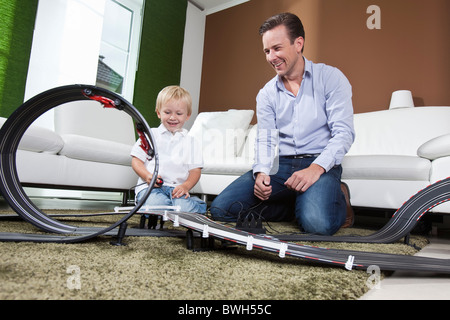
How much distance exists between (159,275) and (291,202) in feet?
3.58

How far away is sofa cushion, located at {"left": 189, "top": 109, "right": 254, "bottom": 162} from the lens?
2900 mm

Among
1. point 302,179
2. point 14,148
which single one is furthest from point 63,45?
point 302,179

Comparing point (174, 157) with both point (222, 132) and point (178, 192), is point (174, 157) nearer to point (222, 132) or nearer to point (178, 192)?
point (178, 192)

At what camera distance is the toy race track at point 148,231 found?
0.60m

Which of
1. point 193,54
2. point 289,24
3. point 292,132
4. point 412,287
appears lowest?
point 412,287

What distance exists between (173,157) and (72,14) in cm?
252

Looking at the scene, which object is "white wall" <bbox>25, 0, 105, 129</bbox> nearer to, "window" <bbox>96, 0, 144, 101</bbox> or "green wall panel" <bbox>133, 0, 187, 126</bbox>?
"window" <bbox>96, 0, 144, 101</bbox>

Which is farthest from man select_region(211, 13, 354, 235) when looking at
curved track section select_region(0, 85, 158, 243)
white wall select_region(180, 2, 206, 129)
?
white wall select_region(180, 2, 206, 129)

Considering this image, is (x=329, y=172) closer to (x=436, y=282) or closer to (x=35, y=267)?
(x=436, y=282)

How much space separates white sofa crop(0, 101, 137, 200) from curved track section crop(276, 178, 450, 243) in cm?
146

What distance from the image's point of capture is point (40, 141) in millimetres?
1678

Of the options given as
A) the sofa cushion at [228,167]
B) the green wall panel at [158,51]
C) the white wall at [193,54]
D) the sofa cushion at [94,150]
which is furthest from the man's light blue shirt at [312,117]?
the white wall at [193,54]
